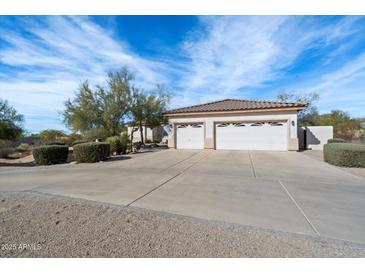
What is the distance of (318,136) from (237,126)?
→ 6812 millimetres

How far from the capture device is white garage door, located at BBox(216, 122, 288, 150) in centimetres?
1480

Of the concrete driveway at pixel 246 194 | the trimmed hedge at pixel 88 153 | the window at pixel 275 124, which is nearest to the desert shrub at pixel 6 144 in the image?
the trimmed hedge at pixel 88 153

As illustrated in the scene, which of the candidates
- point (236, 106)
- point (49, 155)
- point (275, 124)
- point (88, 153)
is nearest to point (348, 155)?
point (275, 124)

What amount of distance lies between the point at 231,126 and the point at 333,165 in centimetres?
805

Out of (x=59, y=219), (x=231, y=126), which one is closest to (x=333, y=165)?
(x=231, y=126)

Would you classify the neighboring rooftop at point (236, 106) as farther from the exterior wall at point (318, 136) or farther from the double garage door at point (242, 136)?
the exterior wall at point (318, 136)

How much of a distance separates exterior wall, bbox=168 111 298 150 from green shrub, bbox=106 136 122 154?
4.63 meters

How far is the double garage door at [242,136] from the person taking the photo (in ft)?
48.7

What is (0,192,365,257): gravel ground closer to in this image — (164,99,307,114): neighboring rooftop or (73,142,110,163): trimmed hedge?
(73,142,110,163): trimmed hedge

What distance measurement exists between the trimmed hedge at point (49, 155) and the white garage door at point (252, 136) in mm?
11250

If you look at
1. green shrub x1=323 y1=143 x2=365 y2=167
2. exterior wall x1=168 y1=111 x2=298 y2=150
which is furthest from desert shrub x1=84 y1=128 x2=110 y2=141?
green shrub x1=323 y1=143 x2=365 y2=167

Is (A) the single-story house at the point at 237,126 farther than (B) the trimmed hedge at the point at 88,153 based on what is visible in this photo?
Yes

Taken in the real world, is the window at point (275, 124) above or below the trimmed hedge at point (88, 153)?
above

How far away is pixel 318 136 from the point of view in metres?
16.0
